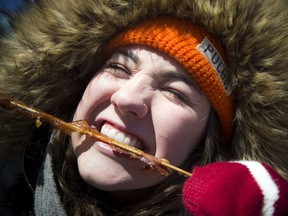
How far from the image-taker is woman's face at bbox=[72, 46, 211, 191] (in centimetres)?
142

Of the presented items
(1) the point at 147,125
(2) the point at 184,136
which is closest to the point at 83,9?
(1) the point at 147,125

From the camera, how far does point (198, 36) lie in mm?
1535

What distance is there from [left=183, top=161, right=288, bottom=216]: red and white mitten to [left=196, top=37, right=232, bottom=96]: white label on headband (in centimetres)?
52

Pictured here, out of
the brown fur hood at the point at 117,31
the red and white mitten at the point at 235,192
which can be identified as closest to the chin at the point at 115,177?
the red and white mitten at the point at 235,192

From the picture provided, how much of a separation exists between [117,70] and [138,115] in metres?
0.26

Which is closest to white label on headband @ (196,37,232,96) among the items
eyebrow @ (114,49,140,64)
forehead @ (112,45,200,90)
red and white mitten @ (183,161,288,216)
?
forehead @ (112,45,200,90)

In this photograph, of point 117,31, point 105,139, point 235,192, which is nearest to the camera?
point 235,192

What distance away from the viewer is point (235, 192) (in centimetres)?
108

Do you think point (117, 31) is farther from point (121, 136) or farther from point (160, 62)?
point (121, 136)

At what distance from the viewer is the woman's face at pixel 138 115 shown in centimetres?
142

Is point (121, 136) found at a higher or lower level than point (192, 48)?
lower

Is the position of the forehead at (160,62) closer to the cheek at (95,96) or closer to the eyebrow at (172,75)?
the eyebrow at (172,75)

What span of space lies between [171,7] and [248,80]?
1.45ft

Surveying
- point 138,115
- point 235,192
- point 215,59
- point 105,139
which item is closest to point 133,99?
point 138,115
